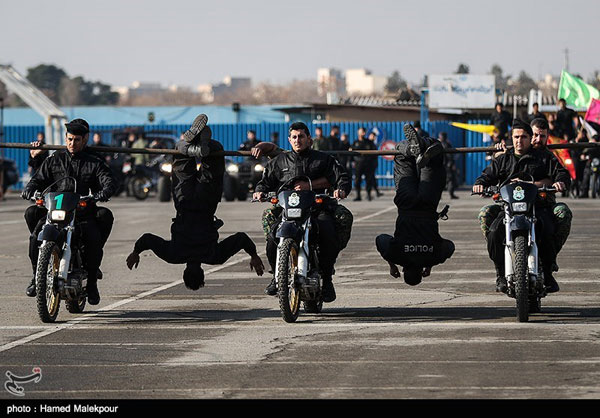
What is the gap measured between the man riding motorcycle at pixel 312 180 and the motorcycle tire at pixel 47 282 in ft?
5.99

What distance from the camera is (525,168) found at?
12.1 metres

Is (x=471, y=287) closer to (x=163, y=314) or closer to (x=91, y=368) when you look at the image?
(x=163, y=314)

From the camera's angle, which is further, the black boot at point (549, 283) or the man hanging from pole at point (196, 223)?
the man hanging from pole at point (196, 223)

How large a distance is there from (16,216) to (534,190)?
70.6ft

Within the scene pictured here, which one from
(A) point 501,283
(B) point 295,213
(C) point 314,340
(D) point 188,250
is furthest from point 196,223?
(A) point 501,283

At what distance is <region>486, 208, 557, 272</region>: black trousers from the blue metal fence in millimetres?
33586

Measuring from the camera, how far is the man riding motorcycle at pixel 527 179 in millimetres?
11797

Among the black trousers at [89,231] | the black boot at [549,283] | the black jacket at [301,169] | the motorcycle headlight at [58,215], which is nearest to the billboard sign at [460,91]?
the black jacket at [301,169]

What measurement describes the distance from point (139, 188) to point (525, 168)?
2734 cm

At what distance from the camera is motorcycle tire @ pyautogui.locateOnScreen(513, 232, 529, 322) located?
11133mm

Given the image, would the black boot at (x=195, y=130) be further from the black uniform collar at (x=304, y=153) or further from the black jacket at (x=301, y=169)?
the black uniform collar at (x=304, y=153)

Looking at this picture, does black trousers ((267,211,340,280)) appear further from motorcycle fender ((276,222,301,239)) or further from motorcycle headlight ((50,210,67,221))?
motorcycle headlight ((50,210,67,221))

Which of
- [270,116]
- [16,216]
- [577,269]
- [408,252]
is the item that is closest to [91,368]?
[408,252]

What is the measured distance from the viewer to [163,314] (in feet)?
41.0
